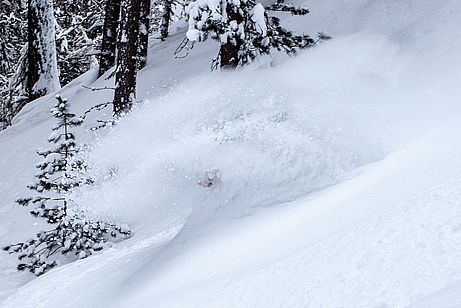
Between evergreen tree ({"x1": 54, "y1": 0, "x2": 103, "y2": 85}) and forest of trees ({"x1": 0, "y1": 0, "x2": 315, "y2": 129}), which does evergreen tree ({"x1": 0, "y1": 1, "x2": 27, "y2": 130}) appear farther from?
evergreen tree ({"x1": 54, "y1": 0, "x2": 103, "y2": 85})

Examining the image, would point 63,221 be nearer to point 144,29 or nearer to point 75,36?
point 144,29

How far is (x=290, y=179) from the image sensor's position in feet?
18.5

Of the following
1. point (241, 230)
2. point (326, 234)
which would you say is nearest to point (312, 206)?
point (241, 230)

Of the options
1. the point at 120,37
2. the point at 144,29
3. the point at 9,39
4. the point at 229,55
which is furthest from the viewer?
the point at 9,39

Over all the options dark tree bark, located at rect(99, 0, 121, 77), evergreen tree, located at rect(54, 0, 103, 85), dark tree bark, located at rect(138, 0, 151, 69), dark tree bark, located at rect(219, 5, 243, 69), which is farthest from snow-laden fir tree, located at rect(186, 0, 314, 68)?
evergreen tree, located at rect(54, 0, 103, 85)

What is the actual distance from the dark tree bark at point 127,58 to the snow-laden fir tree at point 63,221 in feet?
7.51

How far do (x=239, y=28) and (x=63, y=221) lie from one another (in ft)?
12.2

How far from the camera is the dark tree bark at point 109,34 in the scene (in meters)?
13.5

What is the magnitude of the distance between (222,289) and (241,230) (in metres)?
1.42

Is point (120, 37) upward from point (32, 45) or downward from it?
upward

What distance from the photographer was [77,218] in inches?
281

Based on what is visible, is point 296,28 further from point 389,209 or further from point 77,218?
point 389,209

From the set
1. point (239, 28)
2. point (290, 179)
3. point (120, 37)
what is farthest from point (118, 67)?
point (290, 179)

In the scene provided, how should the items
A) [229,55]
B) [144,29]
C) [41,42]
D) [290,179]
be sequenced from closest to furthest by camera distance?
1. [290,179]
2. [229,55]
3. [144,29]
4. [41,42]
